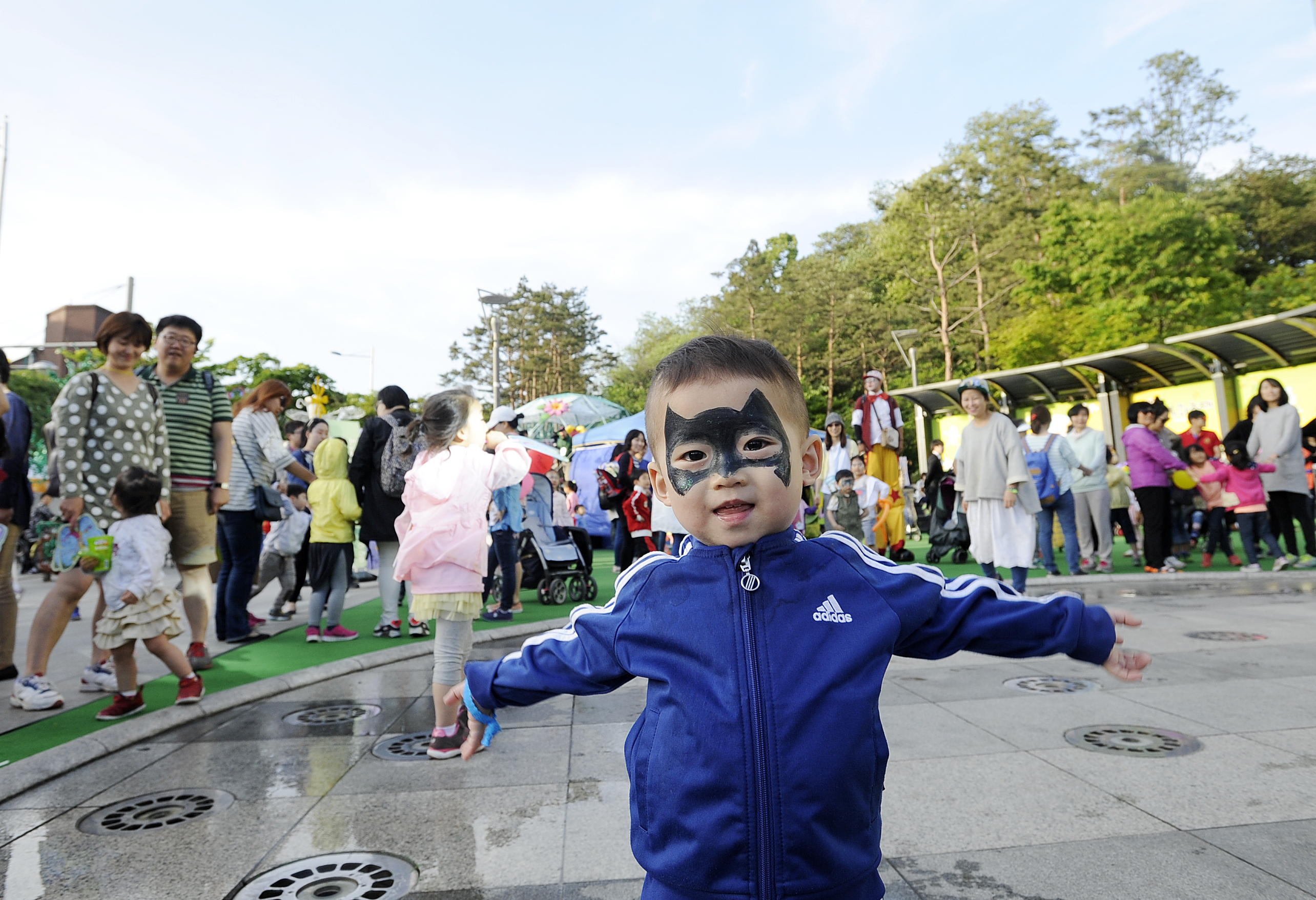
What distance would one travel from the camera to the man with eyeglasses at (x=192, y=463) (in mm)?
5734

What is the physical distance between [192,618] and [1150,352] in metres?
15.6

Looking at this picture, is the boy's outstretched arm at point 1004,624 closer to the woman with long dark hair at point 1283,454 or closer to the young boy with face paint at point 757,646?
the young boy with face paint at point 757,646

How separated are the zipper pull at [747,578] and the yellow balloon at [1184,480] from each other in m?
10.9

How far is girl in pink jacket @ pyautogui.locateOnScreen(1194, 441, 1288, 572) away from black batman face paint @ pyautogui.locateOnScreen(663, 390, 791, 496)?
1011 cm

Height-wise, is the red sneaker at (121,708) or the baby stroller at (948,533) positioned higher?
the baby stroller at (948,533)

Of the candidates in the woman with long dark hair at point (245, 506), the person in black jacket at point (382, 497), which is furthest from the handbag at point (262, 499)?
the person in black jacket at point (382, 497)

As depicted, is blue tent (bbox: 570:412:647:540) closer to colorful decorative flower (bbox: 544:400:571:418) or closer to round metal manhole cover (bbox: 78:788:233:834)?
colorful decorative flower (bbox: 544:400:571:418)

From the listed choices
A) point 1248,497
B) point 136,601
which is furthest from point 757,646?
point 1248,497

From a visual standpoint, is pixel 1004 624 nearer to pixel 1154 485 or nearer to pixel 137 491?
pixel 137 491

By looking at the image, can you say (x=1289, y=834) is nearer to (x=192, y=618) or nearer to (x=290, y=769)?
(x=290, y=769)

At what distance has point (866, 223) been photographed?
61.8m

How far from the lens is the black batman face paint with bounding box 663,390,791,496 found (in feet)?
5.80

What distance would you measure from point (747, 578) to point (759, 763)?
13.7 inches

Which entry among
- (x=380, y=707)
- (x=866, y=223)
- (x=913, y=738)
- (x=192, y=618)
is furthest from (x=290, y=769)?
(x=866, y=223)
